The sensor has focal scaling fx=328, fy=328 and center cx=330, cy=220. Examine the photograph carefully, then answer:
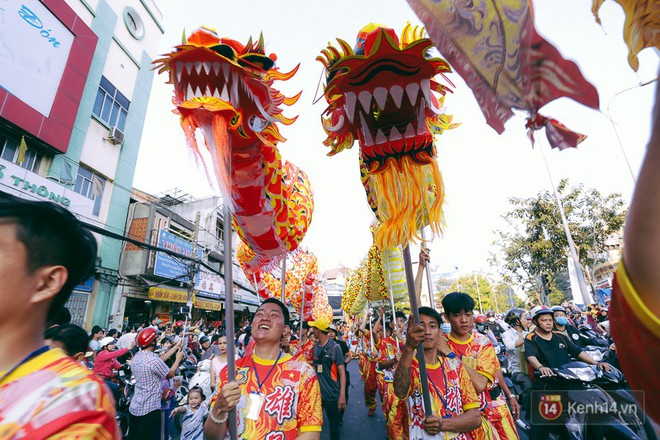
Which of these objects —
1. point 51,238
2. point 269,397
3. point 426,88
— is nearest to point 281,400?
point 269,397

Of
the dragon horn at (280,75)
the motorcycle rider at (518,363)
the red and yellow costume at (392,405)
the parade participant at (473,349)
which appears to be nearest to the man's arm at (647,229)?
the dragon horn at (280,75)

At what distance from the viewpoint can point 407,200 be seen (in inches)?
80.4

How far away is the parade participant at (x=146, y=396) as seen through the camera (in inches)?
153

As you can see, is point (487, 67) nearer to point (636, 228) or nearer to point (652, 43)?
point (652, 43)

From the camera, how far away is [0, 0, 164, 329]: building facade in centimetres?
897

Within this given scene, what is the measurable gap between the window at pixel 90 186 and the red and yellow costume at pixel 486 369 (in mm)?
13025

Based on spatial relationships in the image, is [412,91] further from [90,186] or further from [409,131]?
[90,186]

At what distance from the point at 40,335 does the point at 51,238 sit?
276mm

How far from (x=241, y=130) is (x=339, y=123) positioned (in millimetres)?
796

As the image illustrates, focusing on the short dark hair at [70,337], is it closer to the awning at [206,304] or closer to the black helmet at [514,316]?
the black helmet at [514,316]

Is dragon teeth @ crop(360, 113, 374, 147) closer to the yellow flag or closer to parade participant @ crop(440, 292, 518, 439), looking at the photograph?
parade participant @ crop(440, 292, 518, 439)

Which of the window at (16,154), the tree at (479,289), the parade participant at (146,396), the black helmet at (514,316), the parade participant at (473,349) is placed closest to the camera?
the parade participant at (473,349)

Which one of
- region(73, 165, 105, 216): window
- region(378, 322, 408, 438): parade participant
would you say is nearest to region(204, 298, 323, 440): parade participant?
region(378, 322, 408, 438): parade participant

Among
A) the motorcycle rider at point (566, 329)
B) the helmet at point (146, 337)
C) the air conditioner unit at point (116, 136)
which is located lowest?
the motorcycle rider at point (566, 329)
